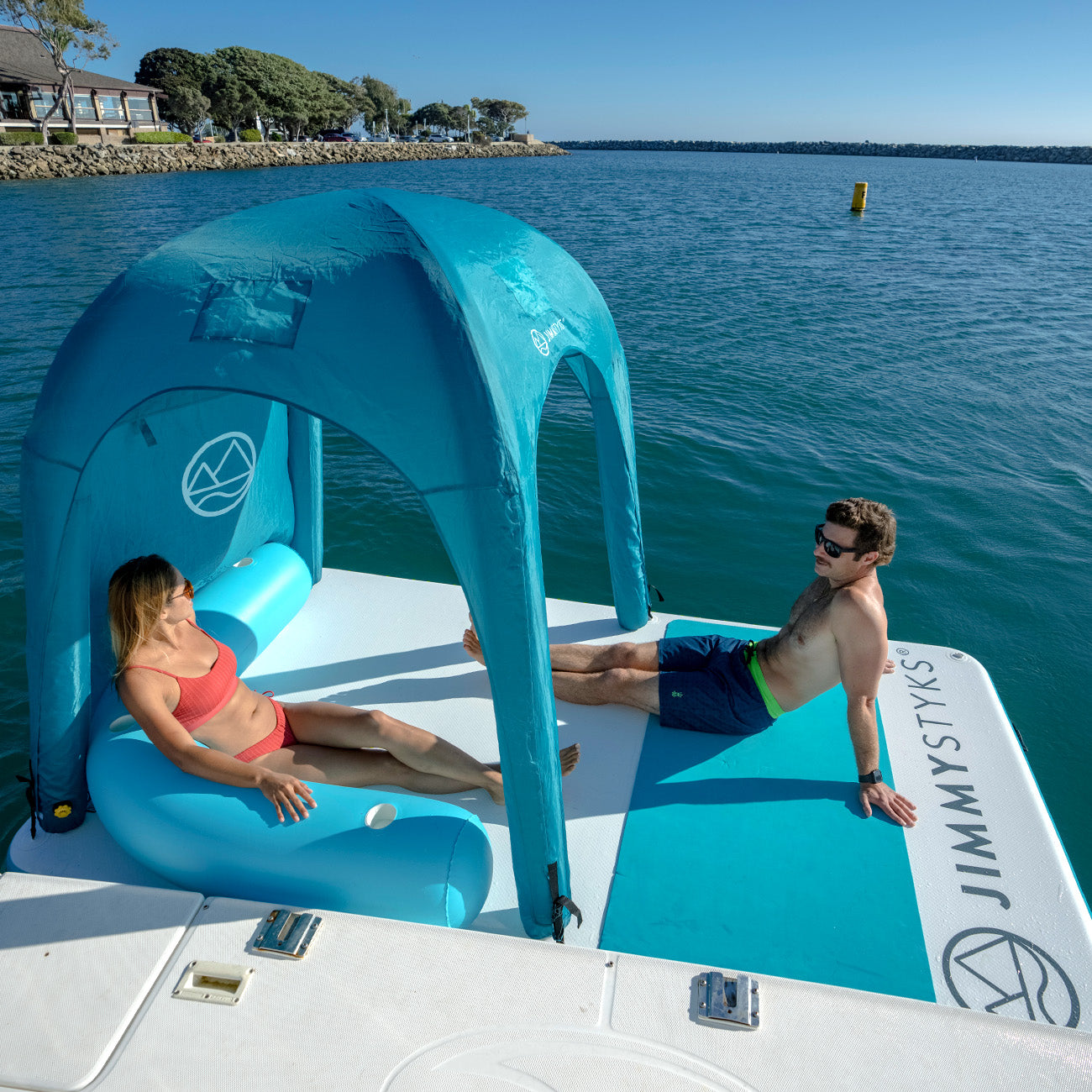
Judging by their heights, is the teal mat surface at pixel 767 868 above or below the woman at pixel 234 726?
below

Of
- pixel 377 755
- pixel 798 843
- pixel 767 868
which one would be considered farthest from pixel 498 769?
pixel 798 843

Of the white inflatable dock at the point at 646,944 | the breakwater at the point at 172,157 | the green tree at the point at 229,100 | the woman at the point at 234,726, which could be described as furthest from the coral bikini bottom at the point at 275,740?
the green tree at the point at 229,100

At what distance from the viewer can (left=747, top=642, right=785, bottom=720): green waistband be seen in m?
3.75

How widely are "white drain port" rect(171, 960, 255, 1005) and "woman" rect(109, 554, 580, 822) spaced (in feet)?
1.86

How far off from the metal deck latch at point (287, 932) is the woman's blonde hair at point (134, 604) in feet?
3.58

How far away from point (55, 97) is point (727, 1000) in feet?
202

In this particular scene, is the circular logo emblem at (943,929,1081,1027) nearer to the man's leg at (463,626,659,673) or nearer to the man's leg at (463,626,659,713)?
the man's leg at (463,626,659,713)

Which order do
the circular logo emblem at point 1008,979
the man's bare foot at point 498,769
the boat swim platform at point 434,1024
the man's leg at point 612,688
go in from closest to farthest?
the boat swim platform at point 434,1024, the circular logo emblem at point 1008,979, the man's bare foot at point 498,769, the man's leg at point 612,688

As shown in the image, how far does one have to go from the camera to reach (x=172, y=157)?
160 ft

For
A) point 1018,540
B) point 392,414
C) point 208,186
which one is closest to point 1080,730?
point 1018,540

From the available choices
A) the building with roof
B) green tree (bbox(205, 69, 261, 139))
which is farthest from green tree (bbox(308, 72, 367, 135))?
the building with roof

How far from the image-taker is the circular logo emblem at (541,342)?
2.97 m

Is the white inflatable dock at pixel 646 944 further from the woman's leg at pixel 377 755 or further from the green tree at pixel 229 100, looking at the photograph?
the green tree at pixel 229 100

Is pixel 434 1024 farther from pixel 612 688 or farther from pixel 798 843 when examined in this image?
pixel 612 688
